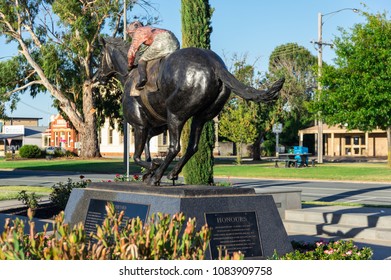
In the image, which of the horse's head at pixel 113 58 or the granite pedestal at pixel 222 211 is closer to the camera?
the granite pedestal at pixel 222 211

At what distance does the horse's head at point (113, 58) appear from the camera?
10592 millimetres

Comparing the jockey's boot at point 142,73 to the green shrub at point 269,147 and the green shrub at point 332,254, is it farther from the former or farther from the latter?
the green shrub at point 269,147

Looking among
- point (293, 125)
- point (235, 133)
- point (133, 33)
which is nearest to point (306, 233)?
point (133, 33)

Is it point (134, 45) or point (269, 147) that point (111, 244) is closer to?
point (134, 45)

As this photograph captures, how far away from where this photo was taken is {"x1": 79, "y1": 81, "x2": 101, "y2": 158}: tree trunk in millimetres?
50281

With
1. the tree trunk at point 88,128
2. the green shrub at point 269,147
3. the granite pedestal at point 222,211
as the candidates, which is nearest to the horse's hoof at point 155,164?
the granite pedestal at point 222,211

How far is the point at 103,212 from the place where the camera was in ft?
29.8

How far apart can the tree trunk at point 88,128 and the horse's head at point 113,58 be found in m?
38.2

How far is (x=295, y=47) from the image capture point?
9925cm

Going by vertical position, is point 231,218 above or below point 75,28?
below

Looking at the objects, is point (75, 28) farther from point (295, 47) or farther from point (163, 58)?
point (295, 47)

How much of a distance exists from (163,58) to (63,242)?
5.47 metres

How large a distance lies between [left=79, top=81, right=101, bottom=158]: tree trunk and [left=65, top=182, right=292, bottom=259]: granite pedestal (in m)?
40.7

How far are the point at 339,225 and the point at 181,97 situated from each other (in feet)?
19.0
